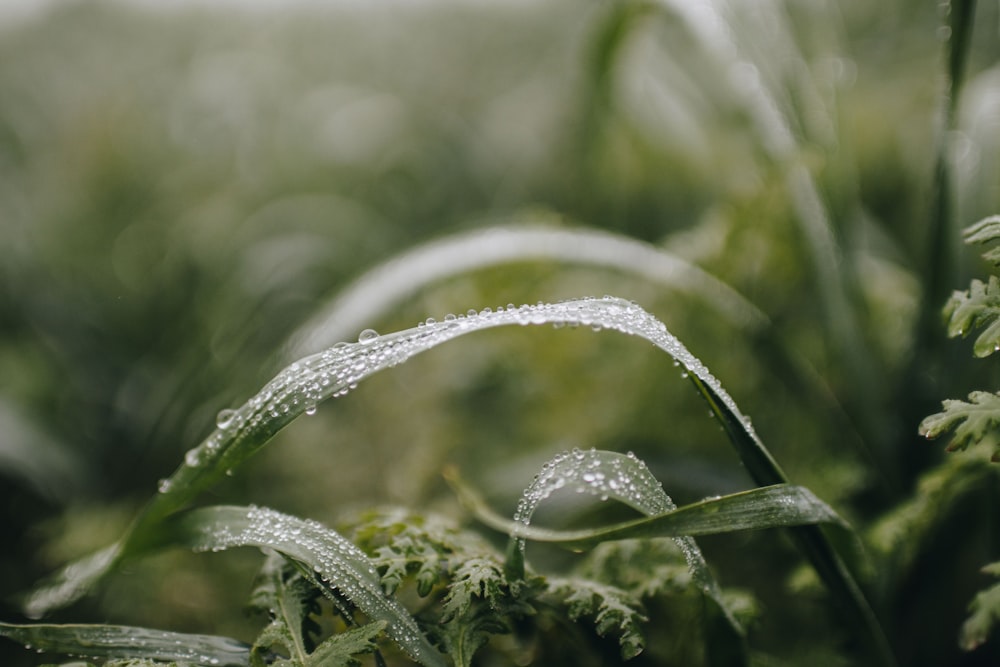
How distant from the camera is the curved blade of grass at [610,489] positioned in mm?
621

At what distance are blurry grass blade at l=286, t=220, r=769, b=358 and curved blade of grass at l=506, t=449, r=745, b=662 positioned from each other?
0.42 m

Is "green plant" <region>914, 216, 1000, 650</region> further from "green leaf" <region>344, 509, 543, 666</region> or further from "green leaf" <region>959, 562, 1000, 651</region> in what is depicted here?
"green leaf" <region>344, 509, 543, 666</region>

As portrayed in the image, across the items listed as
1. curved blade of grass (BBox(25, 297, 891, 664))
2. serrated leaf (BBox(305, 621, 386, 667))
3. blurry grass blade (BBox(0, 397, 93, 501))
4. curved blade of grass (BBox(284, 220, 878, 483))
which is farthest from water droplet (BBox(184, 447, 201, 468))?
blurry grass blade (BBox(0, 397, 93, 501))

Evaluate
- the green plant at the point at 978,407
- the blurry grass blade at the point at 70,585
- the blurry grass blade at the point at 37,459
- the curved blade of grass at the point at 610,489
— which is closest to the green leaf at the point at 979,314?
the green plant at the point at 978,407

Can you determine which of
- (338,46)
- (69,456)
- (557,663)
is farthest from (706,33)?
(338,46)

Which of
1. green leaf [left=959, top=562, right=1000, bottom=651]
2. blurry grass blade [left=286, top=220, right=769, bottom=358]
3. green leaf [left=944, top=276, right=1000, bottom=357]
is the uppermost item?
blurry grass blade [left=286, top=220, right=769, bottom=358]

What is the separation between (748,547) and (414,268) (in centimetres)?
60

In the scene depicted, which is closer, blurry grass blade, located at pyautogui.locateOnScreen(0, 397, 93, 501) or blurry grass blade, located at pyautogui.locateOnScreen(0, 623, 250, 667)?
blurry grass blade, located at pyautogui.locateOnScreen(0, 623, 250, 667)

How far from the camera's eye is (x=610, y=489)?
2.07ft

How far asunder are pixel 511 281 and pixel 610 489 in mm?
681

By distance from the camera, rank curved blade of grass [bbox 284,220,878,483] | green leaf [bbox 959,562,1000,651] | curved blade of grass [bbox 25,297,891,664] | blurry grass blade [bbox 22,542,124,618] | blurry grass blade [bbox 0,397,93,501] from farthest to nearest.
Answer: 1. blurry grass blade [bbox 0,397,93,501]
2. curved blade of grass [bbox 284,220,878,483]
3. blurry grass blade [bbox 22,542,124,618]
4. curved blade of grass [bbox 25,297,891,664]
5. green leaf [bbox 959,562,1000,651]

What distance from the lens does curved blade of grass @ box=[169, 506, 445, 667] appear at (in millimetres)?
594

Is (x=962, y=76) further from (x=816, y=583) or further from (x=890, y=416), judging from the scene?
(x=816, y=583)

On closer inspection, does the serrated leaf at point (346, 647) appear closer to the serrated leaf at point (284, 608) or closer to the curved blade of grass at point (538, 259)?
the serrated leaf at point (284, 608)
